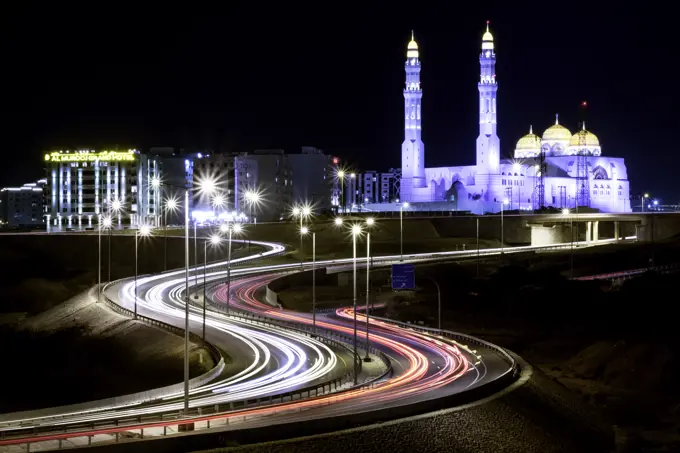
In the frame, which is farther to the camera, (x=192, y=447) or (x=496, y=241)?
(x=496, y=241)

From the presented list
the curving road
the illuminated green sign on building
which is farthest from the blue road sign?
the illuminated green sign on building

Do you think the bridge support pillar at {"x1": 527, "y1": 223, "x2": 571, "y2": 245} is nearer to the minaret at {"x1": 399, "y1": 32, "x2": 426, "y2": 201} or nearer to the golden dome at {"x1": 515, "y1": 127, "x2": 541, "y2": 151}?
the minaret at {"x1": 399, "y1": 32, "x2": 426, "y2": 201}

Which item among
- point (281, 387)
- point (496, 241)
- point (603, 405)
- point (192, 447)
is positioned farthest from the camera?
point (496, 241)

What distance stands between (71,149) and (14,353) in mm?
99873

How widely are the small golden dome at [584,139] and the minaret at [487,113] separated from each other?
29.5 m

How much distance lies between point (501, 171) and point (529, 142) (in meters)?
21.8

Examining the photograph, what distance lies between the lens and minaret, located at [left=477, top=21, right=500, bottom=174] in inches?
5896

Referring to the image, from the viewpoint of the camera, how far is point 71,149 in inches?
6009

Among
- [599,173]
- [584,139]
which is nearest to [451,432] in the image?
[599,173]

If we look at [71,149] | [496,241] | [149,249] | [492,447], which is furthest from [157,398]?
[71,149]

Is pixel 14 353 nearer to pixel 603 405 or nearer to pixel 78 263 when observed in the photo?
pixel 603 405

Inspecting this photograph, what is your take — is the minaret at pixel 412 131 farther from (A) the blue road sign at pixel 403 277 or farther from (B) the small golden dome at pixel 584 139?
(A) the blue road sign at pixel 403 277

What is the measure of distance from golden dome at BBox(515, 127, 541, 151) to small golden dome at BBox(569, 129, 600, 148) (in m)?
6.67

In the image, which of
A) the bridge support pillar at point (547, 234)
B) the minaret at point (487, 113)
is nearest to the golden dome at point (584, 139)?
the minaret at point (487, 113)
